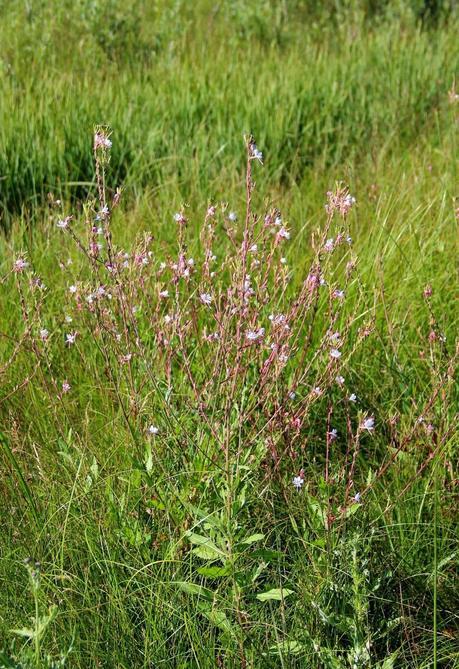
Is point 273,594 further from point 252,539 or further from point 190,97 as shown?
point 190,97

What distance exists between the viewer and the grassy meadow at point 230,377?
2104 millimetres

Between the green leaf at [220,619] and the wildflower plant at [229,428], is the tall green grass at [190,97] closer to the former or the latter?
the wildflower plant at [229,428]

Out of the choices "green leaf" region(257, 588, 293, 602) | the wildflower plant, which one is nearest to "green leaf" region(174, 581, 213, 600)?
the wildflower plant

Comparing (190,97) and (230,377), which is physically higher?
(230,377)

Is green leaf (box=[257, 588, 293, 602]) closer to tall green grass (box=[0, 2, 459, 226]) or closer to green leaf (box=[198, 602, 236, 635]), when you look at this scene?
green leaf (box=[198, 602, 236, 635])

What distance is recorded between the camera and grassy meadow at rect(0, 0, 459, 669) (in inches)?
82.8

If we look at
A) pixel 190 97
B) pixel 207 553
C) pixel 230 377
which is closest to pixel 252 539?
pixel 207 553

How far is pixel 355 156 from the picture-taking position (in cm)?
486

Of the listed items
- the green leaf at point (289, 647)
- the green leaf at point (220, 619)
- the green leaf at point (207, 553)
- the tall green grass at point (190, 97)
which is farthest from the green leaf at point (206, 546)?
the tall green grass at point (190, 97)

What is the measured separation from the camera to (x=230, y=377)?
2.32 metres

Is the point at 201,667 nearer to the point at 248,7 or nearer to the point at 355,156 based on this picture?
the point at 355,156

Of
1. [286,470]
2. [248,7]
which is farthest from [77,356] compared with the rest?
[248,7]

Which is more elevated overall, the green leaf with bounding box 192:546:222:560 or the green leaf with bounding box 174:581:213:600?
the green leaf with bounding box 192:546:222:560

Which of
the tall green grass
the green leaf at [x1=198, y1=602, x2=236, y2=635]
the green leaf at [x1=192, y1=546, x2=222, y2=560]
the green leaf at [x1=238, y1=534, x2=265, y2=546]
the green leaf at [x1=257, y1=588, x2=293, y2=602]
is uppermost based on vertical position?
the green leaf at [x1=238, y1=534, x2=265, y2=546]
